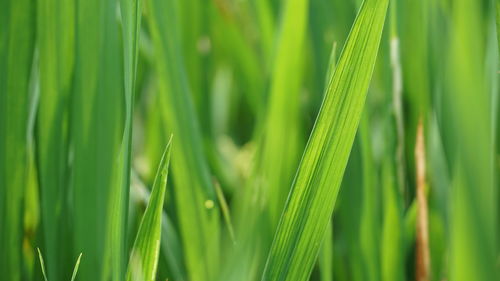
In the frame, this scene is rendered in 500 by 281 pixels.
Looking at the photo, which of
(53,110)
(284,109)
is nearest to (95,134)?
(53,110)

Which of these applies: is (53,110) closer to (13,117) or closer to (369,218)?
(13,117)

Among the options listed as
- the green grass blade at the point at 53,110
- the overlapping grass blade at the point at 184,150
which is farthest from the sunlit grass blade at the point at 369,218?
the green grass blade at the point at 53,110

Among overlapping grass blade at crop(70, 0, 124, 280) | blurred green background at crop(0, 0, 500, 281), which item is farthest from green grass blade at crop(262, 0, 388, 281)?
overlapping grass blade at crop(70, 0, 124, 280)

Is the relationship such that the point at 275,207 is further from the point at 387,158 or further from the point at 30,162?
the point at 30,162

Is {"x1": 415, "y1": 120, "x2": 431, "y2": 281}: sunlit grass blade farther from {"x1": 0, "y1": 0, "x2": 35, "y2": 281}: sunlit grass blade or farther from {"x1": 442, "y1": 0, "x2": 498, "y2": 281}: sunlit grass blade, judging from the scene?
{"x1": 0, "y1": 0, "x2": 35, "y2": 281}: sunlit grass blade

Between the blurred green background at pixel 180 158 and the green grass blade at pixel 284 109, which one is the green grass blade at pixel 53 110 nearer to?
the blurred green background at pixel 180 158
